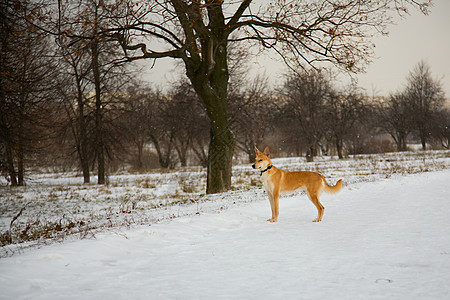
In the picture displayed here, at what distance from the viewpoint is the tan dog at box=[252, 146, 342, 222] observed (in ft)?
22.6

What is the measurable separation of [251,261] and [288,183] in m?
3.02

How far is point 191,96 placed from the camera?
3272 cm

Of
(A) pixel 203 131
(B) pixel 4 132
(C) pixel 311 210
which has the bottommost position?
(C) pixel 311 210

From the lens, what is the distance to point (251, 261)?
430cm

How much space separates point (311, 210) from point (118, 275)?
5.63 meters

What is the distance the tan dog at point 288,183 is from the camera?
6.88 meters


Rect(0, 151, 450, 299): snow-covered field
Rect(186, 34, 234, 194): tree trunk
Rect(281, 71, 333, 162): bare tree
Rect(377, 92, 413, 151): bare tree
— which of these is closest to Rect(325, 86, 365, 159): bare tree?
Rect(281, 71, 333, 162): bare tree

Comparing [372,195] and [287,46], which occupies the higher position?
[287,46]

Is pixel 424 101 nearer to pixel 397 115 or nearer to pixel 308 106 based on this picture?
pixel 397 115

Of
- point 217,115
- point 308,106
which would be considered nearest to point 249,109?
point 308,106

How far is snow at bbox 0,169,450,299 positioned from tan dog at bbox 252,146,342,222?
489mm

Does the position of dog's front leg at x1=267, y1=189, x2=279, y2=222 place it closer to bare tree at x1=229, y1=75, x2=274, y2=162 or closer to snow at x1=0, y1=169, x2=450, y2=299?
snow at x1=0, y1=169, x2=450, y2=299

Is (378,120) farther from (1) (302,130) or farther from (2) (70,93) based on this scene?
(2) (70,93)

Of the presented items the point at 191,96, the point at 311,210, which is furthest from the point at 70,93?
the point at 311,210
